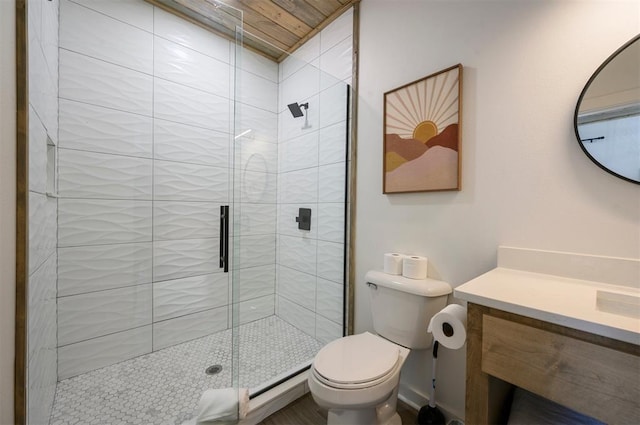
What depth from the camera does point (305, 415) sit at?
4.65 ft

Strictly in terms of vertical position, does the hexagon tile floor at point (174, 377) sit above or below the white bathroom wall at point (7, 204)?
below

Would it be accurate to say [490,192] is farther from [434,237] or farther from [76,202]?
[76,202]

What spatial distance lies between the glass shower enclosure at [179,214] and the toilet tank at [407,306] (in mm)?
484

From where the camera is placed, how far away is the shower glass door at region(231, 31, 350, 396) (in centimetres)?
184

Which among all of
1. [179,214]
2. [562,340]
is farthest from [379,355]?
[179,214]

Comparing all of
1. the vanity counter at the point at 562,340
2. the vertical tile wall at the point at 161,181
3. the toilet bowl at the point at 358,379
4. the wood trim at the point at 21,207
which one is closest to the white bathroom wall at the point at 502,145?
the vanity counter at the point at 562,340

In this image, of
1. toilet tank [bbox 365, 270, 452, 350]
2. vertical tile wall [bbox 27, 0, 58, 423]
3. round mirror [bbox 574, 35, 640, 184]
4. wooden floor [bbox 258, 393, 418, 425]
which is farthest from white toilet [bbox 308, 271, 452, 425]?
vertical tile wall [bbox 27, 0, 58, 423]

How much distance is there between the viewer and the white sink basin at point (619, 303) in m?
0.70

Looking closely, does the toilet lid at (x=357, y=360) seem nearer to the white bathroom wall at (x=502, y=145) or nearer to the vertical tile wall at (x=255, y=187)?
the white bathroom wall at (x=502, y=145)

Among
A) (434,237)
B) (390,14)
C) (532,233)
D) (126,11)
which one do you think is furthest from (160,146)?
(532,233)

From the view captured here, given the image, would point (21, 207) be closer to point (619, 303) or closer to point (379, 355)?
point (379, 355)

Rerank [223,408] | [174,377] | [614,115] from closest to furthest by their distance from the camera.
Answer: [614,115] < [223,408] < [174,377]

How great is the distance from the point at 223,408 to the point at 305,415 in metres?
0.45

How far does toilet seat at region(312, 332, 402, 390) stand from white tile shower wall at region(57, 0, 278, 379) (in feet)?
2.84
